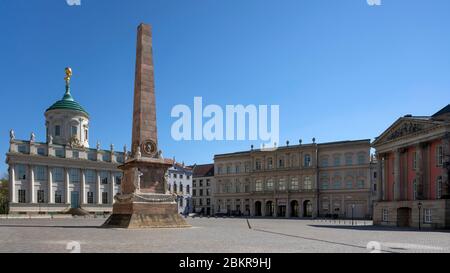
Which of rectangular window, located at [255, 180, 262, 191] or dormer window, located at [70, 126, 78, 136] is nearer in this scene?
dormer window, located at [70, 126, 78, 136]

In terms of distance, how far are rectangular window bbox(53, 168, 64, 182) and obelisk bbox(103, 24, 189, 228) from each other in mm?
48686

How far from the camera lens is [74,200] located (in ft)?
262

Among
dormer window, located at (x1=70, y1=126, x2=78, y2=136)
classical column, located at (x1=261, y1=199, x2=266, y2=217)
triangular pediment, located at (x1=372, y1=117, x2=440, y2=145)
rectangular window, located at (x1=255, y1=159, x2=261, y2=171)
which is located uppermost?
dormer window, located at (x1=70, y1=126, x2=78, y2=136)

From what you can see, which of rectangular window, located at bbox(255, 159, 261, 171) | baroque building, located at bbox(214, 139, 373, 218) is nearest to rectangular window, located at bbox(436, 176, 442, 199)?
baroque building, located at bbox(214, 139, 373, 218)

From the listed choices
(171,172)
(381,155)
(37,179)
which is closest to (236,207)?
(171,172)

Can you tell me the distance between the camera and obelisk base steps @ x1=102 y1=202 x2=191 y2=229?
98.3 ft

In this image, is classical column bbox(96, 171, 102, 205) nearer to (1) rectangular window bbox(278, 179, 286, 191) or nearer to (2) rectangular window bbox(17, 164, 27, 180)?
(2) rectangular window bbox(17, 164, 27, 180)

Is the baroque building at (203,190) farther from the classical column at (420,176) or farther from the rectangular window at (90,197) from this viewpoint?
the classical column at (420,176)

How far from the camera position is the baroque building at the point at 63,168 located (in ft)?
240

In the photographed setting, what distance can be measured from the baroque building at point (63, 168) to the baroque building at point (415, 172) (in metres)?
51.2

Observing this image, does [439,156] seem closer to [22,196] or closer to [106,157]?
[22,196]

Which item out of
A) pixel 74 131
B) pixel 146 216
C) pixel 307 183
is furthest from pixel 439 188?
pixel 74 131

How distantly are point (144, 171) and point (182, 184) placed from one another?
72.8m
